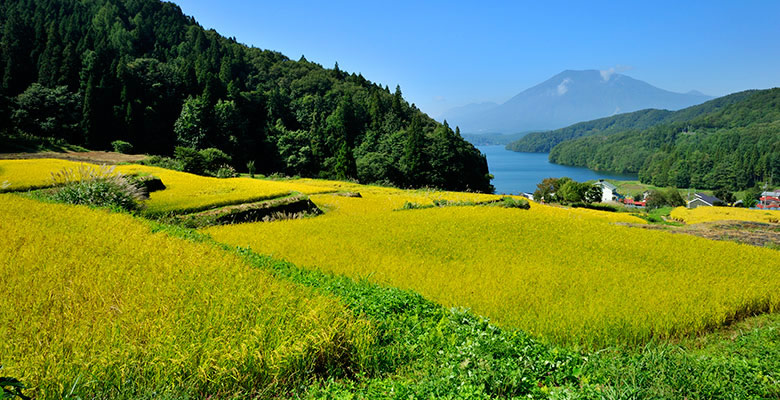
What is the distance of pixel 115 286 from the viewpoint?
4.36 m

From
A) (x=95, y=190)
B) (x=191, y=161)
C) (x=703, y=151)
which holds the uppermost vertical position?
(x=703, y=151)

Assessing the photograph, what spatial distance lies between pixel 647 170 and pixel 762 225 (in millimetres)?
119010


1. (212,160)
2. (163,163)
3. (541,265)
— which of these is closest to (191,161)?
(163,163)

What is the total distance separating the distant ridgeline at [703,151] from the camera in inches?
3617

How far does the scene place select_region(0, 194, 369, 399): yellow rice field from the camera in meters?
2.79

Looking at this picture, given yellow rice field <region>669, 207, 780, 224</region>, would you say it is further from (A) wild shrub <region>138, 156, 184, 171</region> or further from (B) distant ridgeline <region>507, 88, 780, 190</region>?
(B) distant ridgeline <region>507, 88, 780, 190</region>

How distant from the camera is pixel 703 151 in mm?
112938

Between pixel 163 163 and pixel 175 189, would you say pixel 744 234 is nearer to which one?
pixel 175 189

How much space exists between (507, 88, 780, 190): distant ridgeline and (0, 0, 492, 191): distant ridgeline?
7407 centimetres

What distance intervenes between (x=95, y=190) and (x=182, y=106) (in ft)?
155

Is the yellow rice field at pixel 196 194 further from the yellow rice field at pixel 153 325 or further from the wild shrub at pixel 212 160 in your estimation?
the wild shrub at pixel 212 160

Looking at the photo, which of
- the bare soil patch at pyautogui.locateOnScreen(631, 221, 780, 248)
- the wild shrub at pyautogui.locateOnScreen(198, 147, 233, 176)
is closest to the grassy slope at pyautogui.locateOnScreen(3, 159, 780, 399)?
the bare soil patch at pyautogui.locateOnScreen(631, 221, 780, 248)

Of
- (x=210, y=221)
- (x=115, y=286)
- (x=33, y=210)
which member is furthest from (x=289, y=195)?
(x=115, y=286)

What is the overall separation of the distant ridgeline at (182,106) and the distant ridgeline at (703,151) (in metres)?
74.1
